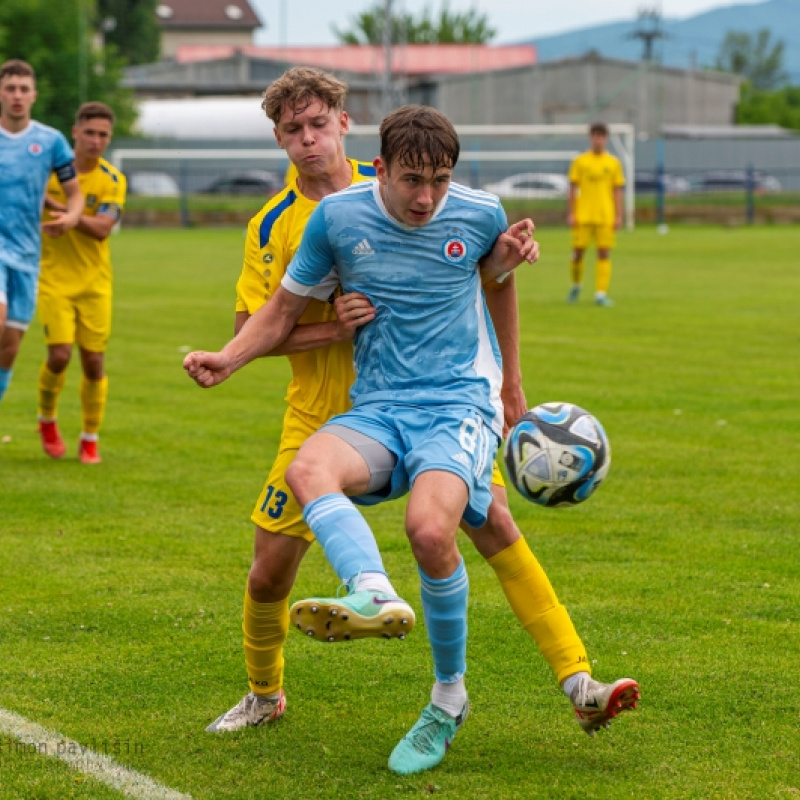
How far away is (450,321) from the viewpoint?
13.8 ft

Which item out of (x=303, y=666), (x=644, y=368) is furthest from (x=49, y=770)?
(x=644, y=368)

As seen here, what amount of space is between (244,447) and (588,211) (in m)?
11.6

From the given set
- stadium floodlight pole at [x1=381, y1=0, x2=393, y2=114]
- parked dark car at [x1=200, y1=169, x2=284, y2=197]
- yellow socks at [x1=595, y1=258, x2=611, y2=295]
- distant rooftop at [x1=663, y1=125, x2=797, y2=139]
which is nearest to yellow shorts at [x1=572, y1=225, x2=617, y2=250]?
yellow socks at [x1=595, y1=258, x2=611, y2=295]

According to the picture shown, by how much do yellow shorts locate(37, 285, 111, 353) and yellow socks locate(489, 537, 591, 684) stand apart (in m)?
5.36

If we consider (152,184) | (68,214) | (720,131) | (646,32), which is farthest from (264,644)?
(646,32)

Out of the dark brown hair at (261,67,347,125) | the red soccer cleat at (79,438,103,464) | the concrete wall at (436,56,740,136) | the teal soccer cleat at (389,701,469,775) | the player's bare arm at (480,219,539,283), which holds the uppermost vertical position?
the concrete wall at (436,56,740,136)

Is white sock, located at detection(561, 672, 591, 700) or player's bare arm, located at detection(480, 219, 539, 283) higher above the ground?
player's bare arm, located at detection(480, 219, 539, 283)

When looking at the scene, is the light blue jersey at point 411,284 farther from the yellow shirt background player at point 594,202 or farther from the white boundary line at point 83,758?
the yellow shirt background player at point 594,202

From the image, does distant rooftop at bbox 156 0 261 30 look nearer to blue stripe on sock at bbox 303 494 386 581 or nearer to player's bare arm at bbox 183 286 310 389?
player's bare arm at bbox 183 286 310 389

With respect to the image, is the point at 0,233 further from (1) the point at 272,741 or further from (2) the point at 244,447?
(1) the point at 272,741

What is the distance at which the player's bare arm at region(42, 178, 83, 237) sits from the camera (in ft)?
28.6

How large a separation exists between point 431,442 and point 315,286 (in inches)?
25.3

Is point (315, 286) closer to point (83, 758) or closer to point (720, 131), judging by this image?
point (83, 758)

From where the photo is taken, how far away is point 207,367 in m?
4.16
